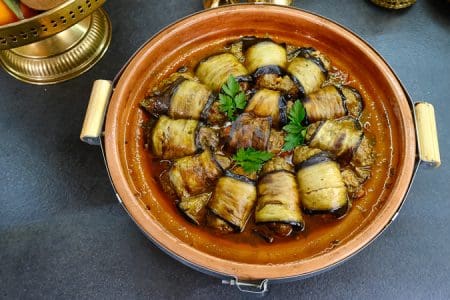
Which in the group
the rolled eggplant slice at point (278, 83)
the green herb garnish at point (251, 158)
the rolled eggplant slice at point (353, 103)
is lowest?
the green herb garnish at point (251, 158)

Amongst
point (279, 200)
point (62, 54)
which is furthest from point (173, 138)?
point (62, 54)

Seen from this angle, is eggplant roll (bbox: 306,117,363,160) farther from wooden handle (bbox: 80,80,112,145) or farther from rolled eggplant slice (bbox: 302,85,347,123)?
wooden handle (bbox: 80,80,112,145)

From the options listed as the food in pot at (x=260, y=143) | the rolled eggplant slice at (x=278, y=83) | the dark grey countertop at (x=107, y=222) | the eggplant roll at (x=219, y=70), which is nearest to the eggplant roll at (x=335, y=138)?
the food in pot at (x=260, y=143)

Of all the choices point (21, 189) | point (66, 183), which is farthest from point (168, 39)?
point (21, 189)

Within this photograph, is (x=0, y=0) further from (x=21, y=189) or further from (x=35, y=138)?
(x=21, y=189)

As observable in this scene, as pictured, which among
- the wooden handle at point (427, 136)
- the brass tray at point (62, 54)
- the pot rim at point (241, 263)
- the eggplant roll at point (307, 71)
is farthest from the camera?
the brass tray at point (62, 54)

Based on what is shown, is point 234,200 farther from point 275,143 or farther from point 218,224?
point 275,143

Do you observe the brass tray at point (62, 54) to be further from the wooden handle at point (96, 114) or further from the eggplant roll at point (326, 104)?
the eggplant roll at point (326, 104)
